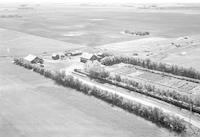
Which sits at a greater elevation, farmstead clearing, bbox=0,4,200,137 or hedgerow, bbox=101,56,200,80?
hedgerow, bbox=101,56,200,80

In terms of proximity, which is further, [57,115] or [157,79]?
[157,79]

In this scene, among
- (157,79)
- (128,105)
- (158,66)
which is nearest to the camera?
(128,105)

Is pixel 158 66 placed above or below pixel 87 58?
below

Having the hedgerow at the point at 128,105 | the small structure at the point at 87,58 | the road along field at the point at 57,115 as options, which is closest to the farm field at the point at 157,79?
the small structure at the point at 87,58

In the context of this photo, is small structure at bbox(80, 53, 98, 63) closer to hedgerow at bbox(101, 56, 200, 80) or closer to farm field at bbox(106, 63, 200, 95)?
hedgerow at bbox(101, 56, 200, 80)

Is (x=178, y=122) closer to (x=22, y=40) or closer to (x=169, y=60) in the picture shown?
(x=169, y=60)

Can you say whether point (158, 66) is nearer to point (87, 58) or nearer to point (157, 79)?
point (157, 79)

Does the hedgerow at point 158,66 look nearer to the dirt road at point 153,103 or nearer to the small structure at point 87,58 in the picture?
the small structure at point 87,58

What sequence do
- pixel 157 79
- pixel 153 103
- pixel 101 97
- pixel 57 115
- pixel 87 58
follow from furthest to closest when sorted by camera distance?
pixel 87 58, pixel 157 79, pixel 101 97, pixel 153 103, pixel 57 115

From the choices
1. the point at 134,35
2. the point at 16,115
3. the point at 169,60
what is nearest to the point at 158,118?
the point at 16,115

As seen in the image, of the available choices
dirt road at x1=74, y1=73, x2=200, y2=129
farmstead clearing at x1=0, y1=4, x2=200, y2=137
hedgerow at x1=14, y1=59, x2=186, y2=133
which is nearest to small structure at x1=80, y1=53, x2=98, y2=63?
farmstead clearing at x1=0, y1=4, x2=200, y2=137

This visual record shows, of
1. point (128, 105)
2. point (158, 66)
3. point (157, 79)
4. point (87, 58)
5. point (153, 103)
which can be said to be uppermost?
point (87, 58)

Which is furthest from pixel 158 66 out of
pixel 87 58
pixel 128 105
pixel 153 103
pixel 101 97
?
pixel 128 105
